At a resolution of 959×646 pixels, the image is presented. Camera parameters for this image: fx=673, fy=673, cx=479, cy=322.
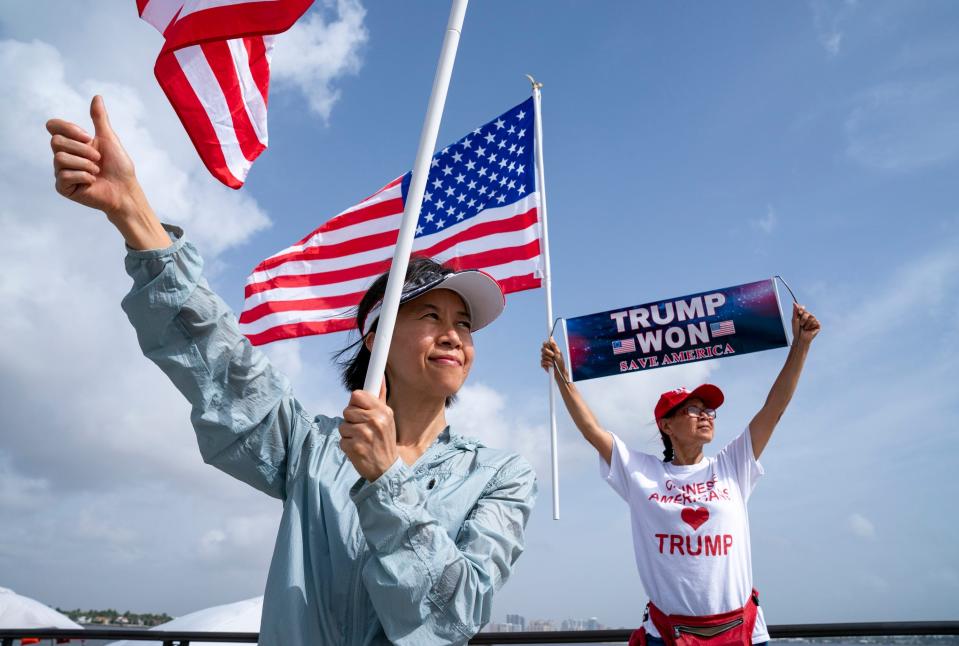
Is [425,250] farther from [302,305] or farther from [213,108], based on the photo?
[213,108]

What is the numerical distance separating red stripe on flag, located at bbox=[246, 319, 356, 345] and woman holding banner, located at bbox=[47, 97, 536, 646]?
177 inches

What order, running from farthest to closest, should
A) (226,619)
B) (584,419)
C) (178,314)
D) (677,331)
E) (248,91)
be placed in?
(226,619) < (677,331) < (584,419) < (248,91) < (178,314)

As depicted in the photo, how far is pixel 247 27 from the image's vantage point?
2.37m

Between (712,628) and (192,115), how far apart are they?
3.45 meters

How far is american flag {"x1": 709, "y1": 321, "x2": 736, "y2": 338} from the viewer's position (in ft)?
16.0

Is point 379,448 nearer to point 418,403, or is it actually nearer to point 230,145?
point 418,403

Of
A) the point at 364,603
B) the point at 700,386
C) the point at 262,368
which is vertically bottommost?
the point at 364,603

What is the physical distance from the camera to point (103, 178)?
1.55m

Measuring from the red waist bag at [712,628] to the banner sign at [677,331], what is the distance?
1.87 meters

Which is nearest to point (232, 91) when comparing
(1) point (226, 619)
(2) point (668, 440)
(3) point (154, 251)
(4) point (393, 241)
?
(3) point (154, 251)

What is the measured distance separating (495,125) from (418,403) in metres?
5.20

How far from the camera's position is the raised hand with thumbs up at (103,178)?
Answer: 4.96 feet

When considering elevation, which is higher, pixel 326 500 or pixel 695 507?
pixel 695 507

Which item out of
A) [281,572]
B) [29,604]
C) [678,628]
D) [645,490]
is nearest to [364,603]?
[281,572]
